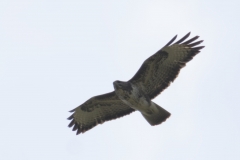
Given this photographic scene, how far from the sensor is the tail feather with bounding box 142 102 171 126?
16875 millimetres

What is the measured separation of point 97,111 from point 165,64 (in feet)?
A: 7.31

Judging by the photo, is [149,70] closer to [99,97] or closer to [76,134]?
[99,97]

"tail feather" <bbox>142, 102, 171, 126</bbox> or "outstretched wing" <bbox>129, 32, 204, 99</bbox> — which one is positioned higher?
"outstretched wing" <bbox>129, 32, 204, 99</bbox>

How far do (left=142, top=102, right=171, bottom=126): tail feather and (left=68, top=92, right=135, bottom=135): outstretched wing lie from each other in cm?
92

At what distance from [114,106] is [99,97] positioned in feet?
1.80

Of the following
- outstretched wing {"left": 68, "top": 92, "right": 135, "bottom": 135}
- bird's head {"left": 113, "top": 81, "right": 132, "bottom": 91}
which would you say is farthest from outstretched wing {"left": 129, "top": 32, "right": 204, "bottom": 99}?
outstretched wing {"left": 68, "top": 92, "right": 135, "bottom": 135}

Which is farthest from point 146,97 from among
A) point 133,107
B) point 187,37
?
point 187,37

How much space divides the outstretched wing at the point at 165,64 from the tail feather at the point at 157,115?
1.32 ft

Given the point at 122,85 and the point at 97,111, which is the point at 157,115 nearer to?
the point at 122,85

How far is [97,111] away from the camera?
17.9 meters

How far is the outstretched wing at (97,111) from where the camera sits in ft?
57.6

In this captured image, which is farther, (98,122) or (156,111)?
(98,122)

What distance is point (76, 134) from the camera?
18109mm

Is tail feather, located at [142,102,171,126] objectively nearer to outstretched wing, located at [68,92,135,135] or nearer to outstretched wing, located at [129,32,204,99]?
outstretched wing, located at [129,32,204,99]
